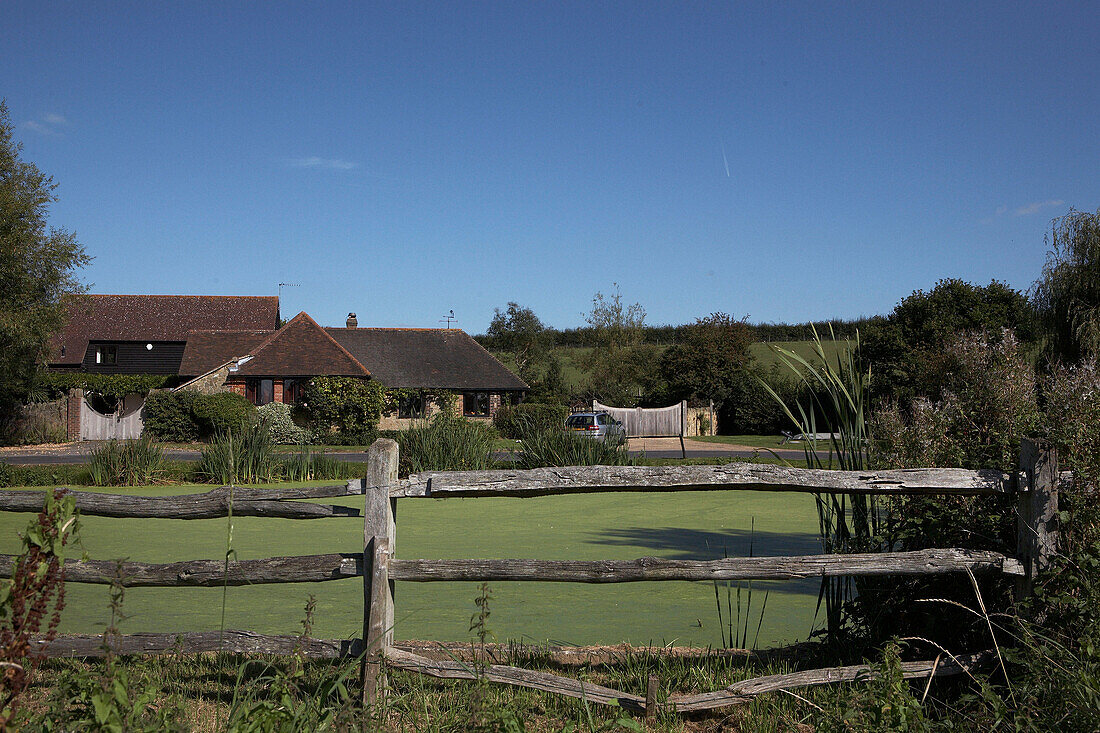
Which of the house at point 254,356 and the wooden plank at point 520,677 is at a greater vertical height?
the house at point 254,356

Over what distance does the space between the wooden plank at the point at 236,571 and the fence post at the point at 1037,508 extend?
276 cm

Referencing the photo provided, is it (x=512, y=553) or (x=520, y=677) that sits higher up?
(x=520, y=677)

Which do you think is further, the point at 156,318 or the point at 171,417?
the point at 156,318

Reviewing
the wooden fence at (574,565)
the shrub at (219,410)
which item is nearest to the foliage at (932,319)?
the shrub at (219,410)

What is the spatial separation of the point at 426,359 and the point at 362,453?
15.2 m

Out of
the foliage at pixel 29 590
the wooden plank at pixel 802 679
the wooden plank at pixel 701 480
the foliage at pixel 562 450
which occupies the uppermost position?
the wooden plank at pixel 701 480

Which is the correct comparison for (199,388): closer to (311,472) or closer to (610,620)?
(311,472)

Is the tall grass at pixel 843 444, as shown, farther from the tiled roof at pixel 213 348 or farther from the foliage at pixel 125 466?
the tiled roof at pixel 213 348

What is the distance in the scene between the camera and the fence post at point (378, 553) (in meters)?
3.53

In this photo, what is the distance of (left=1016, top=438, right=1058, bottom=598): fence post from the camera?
3400 mm

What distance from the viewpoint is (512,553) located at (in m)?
7.34

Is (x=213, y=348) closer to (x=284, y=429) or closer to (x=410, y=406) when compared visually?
(x=410, y=406)

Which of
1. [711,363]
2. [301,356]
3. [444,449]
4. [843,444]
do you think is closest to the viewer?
[843,444]

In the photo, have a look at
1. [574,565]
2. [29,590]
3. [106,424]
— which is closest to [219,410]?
[106,424]
